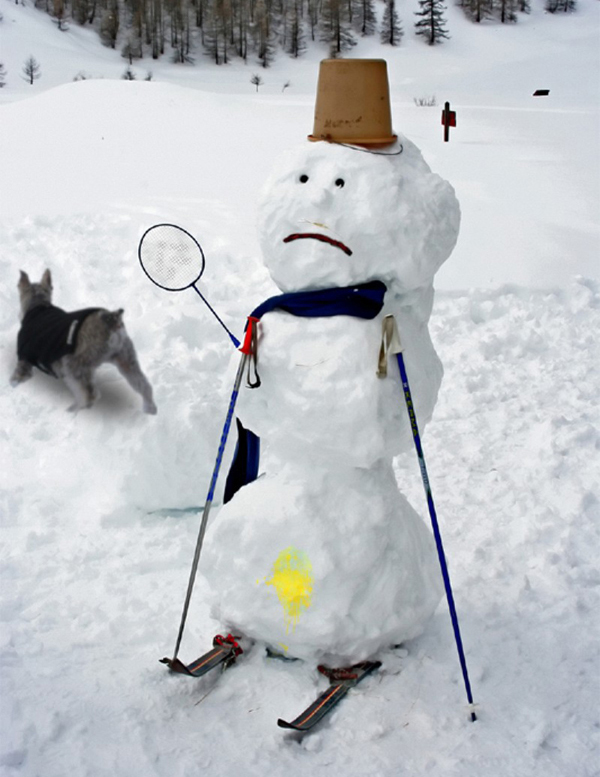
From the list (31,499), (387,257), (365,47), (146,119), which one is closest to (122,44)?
(365,47)

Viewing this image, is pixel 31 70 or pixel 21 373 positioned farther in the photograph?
pixel 31 70

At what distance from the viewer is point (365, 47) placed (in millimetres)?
12547

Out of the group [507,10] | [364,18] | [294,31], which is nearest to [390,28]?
[364,18]

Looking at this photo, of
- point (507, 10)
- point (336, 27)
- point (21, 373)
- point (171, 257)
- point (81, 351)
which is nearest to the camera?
point (171, 257)

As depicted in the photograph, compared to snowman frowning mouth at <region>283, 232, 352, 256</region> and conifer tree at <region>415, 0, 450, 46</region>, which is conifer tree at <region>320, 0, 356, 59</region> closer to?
conifer tree at <region>415, 0, 450, 46</region>

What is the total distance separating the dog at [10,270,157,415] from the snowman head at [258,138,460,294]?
1.59 metres

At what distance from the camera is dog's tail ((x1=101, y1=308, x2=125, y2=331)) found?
3.89 m

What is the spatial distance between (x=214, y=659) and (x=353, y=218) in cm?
142

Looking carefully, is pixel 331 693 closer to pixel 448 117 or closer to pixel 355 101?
pixel 355 101

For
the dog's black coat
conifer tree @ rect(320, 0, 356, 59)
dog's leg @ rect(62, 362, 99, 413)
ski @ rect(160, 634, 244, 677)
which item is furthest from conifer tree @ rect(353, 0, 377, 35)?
ski @ rect(160, 634, 244, 677)

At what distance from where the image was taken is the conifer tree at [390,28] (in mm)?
12297

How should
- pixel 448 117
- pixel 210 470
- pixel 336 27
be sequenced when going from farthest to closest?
pixel 336 27, pixel 448 117, pixel 210 470

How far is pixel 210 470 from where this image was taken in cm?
369

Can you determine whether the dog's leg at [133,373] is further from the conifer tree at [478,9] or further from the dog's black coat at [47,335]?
the conifer tree at [478,9]
